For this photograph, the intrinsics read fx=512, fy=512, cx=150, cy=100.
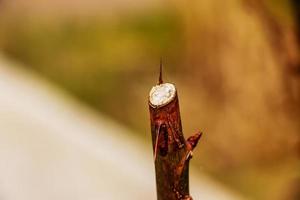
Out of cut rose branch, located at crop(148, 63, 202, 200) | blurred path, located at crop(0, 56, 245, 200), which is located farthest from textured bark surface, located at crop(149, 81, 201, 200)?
blurred path, located at crop(0, 56, 245, 200)

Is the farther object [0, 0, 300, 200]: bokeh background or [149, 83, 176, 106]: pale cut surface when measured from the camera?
[0, 0, 300, 200]: bokeh background

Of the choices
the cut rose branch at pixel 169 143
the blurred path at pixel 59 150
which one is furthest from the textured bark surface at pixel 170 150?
the blurred path at pixel 59 150

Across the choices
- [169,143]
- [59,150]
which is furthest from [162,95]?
[59,150]

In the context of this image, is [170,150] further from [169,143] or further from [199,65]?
[199,65]

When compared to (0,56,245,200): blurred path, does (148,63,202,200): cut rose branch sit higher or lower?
higher

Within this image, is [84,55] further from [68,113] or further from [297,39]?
[297,39]

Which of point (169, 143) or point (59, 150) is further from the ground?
point (169, 143)

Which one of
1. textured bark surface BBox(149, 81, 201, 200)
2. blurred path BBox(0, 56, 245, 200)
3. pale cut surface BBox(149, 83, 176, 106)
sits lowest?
blurred path BBox(0, 56, 245, 200)

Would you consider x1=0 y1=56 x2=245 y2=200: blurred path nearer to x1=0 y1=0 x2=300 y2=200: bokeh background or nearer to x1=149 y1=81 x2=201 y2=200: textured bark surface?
x1=0 y1=0 x2=300 y2=200: bokeh background
